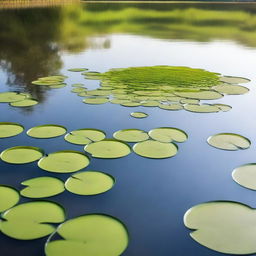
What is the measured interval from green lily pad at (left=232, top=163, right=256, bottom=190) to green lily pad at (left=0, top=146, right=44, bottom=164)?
124cm

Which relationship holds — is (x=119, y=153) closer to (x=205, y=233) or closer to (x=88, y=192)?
(x=88, y=192)

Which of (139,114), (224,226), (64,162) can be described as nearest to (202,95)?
(139,114)

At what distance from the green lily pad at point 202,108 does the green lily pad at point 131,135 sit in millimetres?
793

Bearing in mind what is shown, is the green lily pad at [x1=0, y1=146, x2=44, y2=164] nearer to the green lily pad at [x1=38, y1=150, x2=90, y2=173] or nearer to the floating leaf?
the green lily pad at [x1=38, y1=150, x2=90, y2=173]

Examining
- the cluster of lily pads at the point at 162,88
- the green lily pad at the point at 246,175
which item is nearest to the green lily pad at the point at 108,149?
the green lily pad at the point at 246,175

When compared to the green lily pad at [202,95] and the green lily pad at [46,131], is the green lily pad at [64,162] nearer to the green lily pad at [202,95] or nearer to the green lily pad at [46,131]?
the green lily pad at [46,131]

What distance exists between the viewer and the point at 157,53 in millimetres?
6438

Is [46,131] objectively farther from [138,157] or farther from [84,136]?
[138,157]

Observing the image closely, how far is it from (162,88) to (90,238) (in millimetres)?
2640

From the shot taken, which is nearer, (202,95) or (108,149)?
(108,149)

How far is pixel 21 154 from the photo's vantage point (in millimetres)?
2178

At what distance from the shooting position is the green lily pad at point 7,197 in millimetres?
1620

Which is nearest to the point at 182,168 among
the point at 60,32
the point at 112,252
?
the point at 112,252

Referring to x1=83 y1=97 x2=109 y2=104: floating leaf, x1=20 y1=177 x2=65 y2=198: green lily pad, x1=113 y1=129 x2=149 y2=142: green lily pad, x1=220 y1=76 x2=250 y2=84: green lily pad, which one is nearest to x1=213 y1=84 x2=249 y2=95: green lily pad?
x1=220 y1=76 x2=250 y2=84: green lily pad
